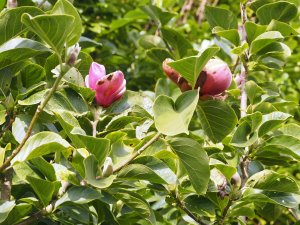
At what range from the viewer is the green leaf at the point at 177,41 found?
1793 mm

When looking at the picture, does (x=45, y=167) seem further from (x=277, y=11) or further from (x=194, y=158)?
(x=277, y=11)

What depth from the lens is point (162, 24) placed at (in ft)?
6.53

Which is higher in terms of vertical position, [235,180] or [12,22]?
[12,22]

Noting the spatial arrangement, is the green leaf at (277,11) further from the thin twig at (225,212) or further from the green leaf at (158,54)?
the thin twig at (225,212)

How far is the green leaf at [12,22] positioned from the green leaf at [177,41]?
751 millimetres

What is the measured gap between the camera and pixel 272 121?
129cm

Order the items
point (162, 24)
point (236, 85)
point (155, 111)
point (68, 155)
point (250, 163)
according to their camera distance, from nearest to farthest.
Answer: point (155, 111) < point (68, 155) < point (250, 163) < point (236, 85) < point (162, 24)

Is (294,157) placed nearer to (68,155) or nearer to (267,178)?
(267,178)

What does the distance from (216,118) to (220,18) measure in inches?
25.2

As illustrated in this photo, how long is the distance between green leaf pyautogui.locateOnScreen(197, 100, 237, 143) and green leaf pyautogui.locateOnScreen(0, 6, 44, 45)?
0.37 meters

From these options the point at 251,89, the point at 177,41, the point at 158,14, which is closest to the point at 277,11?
the point at 251,89

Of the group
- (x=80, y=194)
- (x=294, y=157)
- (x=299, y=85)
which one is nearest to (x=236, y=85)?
(x=294, y=157)

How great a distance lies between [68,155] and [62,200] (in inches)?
4.2

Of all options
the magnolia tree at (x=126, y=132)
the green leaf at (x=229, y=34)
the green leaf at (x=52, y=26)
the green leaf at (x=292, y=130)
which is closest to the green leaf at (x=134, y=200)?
the magnolia tree at (x=126, y=132)
